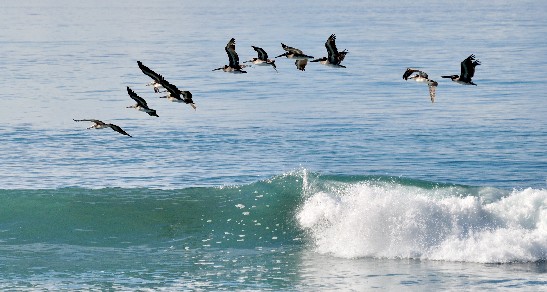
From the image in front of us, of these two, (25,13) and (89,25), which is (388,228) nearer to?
(89,25)

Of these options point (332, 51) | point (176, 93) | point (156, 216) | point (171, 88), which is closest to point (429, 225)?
point (332, 51)

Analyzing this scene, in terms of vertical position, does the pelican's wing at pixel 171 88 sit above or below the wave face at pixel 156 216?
above

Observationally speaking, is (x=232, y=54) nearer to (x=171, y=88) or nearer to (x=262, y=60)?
(x=262, y=60)

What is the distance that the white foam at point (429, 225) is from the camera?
80.2ft

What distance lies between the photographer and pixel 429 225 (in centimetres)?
2577

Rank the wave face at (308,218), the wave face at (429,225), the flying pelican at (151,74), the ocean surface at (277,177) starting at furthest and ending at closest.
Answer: the wave face at (308,218)
the wave face at (429,225)
the ocean surface at (277,177)
the flying pelican at (151,74)

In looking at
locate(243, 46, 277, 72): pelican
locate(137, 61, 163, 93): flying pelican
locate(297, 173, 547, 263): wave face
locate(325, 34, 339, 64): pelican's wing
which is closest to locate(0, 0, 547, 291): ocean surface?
locate(297, 173, 547, 263): wave face

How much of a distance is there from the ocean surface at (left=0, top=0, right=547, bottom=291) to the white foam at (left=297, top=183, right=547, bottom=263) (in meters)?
0.05

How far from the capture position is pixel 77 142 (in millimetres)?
40156

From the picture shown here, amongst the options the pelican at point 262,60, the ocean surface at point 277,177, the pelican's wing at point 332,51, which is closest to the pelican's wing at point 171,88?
the pelican at point 262,60

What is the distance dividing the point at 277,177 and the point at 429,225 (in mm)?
6583

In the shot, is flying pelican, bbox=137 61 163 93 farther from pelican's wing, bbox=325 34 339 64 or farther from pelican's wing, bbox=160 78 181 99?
pelican's wing, bbox=325 34 339 64

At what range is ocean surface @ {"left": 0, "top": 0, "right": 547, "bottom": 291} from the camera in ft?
78.4

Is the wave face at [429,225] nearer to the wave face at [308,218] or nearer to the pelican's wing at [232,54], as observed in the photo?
the wave face at [308,218]
